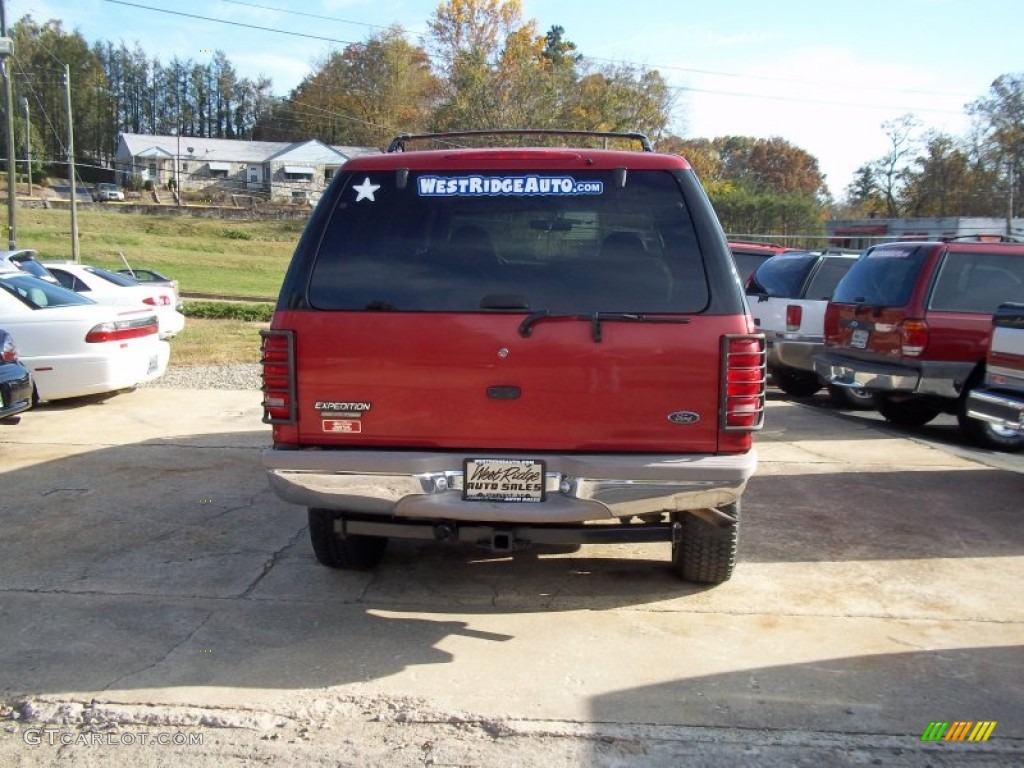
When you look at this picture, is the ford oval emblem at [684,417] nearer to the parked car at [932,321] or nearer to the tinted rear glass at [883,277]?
the parked car at [932,321]

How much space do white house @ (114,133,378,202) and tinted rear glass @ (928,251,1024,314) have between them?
85.2 metres

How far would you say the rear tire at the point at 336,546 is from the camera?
4.87m

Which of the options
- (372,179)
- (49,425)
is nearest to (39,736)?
(372,179)

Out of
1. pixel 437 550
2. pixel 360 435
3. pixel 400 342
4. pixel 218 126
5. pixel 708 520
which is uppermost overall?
pixel 218 126

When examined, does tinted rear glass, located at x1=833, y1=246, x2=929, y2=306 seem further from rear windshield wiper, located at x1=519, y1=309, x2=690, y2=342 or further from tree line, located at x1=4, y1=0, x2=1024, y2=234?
tree line, located at x1=4, y1=0, x2=1024, y2=234

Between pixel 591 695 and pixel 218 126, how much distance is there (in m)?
124

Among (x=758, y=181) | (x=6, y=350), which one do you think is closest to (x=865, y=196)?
(x=758, y=181)

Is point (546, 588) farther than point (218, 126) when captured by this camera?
No

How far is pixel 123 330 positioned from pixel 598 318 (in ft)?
24.4

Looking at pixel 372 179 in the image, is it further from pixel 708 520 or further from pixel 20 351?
pixel 20 351

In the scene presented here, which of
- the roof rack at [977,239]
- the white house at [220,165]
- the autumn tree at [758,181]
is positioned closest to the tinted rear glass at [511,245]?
the roof rack at [977,239]

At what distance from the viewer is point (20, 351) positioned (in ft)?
30.8

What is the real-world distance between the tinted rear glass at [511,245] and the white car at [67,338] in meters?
6.42

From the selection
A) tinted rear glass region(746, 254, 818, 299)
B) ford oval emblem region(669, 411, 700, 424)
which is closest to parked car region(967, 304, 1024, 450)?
ford oval emblem region(669, 411, 700, 424)
